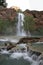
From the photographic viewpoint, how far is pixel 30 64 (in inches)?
527

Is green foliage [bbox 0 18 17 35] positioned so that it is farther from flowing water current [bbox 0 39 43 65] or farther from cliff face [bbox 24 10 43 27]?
flowing water current [bbox 0 39 43 65]

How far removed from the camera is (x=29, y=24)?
Result: 31.3 metres

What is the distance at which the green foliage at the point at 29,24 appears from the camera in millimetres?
31047

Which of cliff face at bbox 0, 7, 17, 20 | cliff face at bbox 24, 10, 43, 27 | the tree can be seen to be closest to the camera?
cliff face at bbox 0, 7, 17, 20

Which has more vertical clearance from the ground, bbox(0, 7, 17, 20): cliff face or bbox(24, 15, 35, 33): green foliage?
bbox(0, 7, 17, 20): cliff face

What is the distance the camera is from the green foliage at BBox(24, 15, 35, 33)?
31047 millimetres

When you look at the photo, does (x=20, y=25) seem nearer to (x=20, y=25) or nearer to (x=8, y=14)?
(x=20, y=25)

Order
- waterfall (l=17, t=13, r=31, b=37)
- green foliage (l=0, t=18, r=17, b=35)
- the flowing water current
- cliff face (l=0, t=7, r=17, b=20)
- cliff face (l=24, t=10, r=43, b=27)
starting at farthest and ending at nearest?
waterfall (l=17, t=13, r=31, b=37), cliff face (l=24, t=10, r=43, b=27), cliff face (l=0, t=7, r=17, b=20), green foliage (l=0, t=18, r=17, b=35), the flowing water current

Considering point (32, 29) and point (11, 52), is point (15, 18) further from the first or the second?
point (11, 52)

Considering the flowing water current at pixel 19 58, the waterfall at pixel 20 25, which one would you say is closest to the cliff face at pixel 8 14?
the waterfall at pixel 20 25

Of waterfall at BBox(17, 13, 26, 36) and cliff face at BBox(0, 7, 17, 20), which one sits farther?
waterfall at BBox(17, 13, 26, 36)

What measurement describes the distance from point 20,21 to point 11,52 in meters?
16.4

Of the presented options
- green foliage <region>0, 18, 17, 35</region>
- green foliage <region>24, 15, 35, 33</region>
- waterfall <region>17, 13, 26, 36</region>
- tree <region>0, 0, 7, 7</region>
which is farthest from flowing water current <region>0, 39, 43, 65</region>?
tree <region>0, 0, 7, 7</region>

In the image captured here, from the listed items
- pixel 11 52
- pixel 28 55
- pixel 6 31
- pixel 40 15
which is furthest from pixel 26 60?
pixel 40 15
